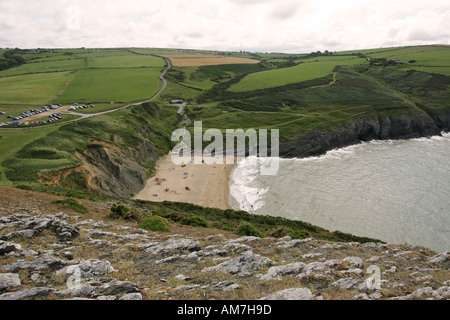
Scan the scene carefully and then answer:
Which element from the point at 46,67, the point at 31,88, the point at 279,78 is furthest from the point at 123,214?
the point at 46,67

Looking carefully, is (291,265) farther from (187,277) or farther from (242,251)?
(187,277)

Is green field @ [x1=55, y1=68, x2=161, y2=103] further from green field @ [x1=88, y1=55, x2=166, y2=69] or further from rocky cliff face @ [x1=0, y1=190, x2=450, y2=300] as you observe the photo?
rocky cliff face @ [x1=0, y1=190, x2=450, y2=300]

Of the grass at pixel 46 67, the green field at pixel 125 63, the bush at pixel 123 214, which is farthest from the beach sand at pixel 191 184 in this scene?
the green field at pixel 125 63

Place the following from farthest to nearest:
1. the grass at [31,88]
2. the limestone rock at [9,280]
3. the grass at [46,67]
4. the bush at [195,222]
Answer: the grass at [46,67], the grass at [31,88], the bush at [195,222], the limestone rock at [9,280]

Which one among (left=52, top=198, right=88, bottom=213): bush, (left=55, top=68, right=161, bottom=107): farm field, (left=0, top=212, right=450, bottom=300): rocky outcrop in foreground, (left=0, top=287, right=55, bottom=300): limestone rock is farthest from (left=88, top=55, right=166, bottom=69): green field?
(left=0, top=287, right=55, bottom=300): limestone rock

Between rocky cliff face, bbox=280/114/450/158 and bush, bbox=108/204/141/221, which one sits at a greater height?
rocky cliff face, bbox=280/114/450/158

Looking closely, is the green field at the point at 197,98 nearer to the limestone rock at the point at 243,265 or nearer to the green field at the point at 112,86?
the green field at the point at 112,86

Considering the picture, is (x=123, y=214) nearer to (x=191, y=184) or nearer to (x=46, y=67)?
(x=191, y=184)
